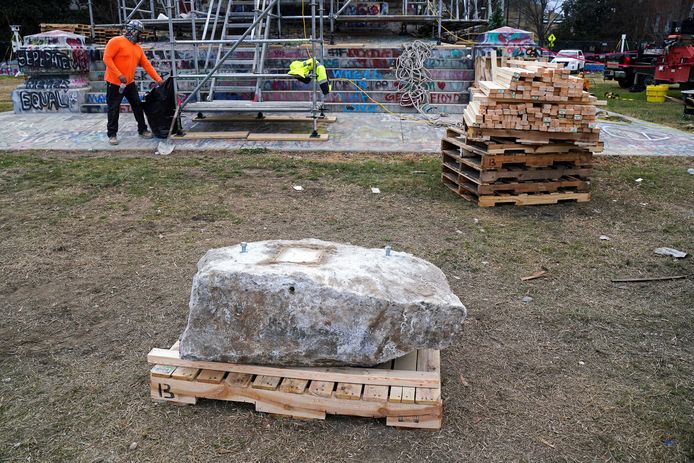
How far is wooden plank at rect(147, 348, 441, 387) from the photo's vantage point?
334cm

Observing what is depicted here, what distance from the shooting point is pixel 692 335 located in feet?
14.2

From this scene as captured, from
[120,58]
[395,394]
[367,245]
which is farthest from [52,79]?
[395,394]

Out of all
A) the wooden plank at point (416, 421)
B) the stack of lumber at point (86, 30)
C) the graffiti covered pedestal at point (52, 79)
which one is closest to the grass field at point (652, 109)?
the wooden plank at point (416, 421)

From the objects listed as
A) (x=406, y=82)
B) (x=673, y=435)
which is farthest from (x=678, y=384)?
(x=406, y=82)

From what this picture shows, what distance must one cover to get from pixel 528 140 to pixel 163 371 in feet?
17.2

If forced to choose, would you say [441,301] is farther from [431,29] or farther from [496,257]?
[431,29]

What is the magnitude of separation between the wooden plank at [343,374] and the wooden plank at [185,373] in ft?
0.08

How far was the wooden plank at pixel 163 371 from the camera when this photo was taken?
3445 millimetres

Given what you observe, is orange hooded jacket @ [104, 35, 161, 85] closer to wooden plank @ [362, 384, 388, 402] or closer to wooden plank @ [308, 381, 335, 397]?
wooden plank @ [308, 381, 335, 397]

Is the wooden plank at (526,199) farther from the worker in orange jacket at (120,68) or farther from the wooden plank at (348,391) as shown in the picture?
the worker in orange jacket at (120,68)

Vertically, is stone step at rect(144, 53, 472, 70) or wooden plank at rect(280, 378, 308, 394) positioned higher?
stone step at rect(144, 53, 472, 70)

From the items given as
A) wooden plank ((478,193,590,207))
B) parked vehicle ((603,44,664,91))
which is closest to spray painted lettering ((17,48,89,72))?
wooden plank ((478,193,590,207))

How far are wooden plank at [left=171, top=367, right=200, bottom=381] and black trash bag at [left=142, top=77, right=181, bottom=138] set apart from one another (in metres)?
8.39

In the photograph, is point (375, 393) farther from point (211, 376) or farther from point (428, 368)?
point (211, 376)
